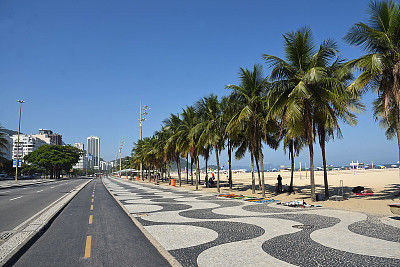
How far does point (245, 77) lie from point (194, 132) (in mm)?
8917

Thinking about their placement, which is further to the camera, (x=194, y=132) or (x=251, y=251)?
(x=194, y=132)

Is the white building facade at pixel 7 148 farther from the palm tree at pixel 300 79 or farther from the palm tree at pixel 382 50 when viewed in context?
the palm tree at pixel 382 50

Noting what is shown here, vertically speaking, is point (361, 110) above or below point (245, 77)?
below

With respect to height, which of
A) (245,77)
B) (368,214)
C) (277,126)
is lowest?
(368,214)

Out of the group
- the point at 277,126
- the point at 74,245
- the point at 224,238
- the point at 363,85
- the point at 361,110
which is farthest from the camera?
the point at 277,126

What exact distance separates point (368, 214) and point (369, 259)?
7.43 metres

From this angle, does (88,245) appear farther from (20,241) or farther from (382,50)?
(382,50)

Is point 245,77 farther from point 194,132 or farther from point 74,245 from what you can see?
point 74,245

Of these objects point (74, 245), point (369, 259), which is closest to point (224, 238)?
point (369, 259)

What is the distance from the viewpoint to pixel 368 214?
12625 millimetres

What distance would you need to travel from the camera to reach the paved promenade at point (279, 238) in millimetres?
6410

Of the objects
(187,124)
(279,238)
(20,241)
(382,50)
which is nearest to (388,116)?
(382,50)

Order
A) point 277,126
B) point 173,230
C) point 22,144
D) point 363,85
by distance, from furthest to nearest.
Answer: point 22,144 < point 277,126 < point 363,85 < point 173,230

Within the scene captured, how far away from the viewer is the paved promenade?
6410 millimetres
